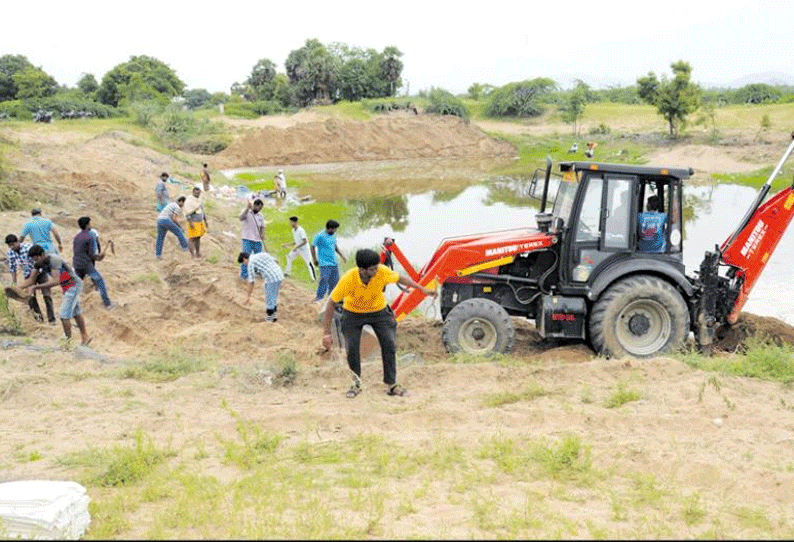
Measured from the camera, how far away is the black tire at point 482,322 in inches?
338

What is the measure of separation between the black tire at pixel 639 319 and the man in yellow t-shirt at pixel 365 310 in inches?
104

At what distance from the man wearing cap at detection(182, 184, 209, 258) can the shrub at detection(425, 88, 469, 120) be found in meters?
39.2

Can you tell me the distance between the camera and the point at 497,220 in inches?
857

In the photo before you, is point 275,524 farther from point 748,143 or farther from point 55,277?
point 748,143

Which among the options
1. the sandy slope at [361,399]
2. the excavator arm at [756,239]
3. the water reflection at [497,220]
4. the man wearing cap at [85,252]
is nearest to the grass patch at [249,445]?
the sandy slope at [361,399]

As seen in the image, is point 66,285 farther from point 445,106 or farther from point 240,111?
point 240,111

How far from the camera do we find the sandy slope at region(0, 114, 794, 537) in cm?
551

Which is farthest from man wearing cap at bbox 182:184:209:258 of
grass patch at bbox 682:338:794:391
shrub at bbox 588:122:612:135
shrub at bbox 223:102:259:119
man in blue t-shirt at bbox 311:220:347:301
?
shrub at bbox 223:102:259:119

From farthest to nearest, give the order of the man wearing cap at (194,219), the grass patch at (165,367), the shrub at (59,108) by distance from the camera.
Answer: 1. the shrub at (59,108)
2. the man wearing cap at (194,219)
3. the grass patch at (165,367)

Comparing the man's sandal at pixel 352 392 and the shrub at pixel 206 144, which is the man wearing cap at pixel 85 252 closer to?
the man's sandal at pixel 352 392

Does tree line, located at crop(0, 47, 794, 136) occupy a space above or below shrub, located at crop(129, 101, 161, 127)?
above

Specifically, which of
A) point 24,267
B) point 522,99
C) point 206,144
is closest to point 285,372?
point 24,267

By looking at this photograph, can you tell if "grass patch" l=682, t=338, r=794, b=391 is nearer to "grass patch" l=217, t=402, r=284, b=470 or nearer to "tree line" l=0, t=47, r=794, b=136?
"grass patch" l=217, t=402, r=284, b=470

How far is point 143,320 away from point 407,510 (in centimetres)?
723
